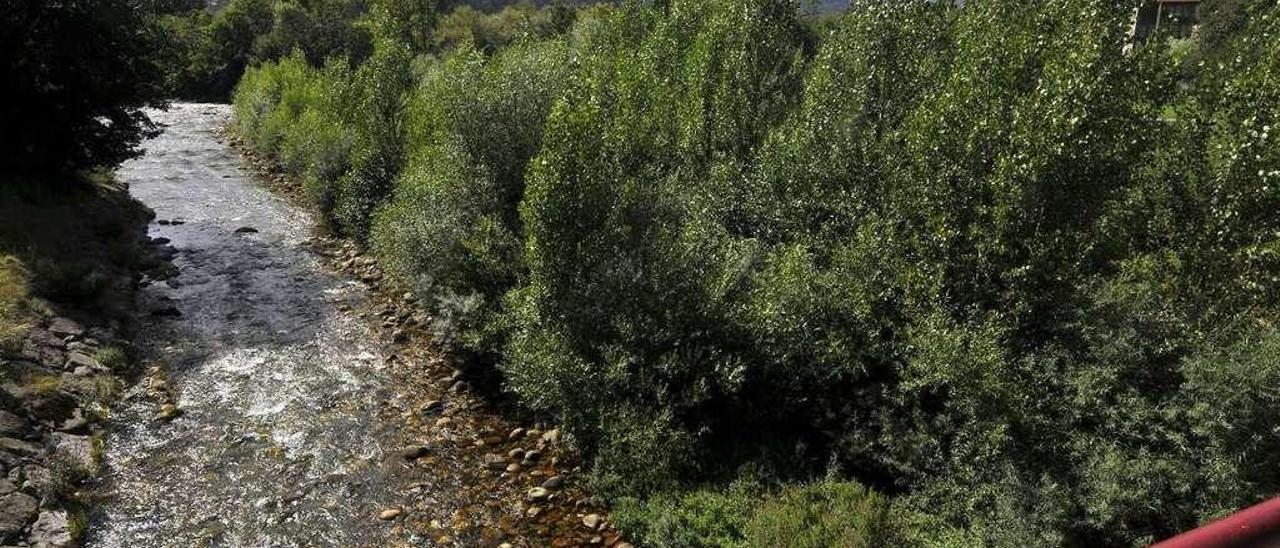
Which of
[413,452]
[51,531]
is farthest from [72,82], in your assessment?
[413,452]

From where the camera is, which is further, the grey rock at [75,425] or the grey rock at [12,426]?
the grey rock at [75,425]

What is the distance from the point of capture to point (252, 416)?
15648mm

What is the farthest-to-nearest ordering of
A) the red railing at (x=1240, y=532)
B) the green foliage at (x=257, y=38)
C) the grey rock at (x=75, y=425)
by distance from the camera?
the green foliage at (x=257, y=38)
the grey rock at (x=75, y=425)
the red railing at (x=1240, y=532)

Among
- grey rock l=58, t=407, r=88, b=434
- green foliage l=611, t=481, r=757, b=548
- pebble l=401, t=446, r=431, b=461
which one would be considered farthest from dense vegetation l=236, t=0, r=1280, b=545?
grey rock l=58, t=407, r=88, b=434

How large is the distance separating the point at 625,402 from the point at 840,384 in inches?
158

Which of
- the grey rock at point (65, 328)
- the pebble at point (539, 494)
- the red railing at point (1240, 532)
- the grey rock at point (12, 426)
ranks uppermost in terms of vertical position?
the red railing at point (1240, 532)

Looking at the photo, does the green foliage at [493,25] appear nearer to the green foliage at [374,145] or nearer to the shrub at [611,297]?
the green foliage at [374,145]

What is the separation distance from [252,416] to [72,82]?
577 inches

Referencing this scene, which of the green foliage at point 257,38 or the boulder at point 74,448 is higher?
the green foliage at point 257,38

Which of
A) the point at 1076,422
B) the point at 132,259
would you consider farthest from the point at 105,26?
the point at 1076,422

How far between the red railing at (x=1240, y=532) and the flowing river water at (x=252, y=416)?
474 inches

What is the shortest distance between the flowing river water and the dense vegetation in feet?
10.4

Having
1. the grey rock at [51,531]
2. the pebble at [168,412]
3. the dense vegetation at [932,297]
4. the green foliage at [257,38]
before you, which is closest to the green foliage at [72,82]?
the pebble at [168,412]

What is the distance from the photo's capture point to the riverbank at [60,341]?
486 inches
